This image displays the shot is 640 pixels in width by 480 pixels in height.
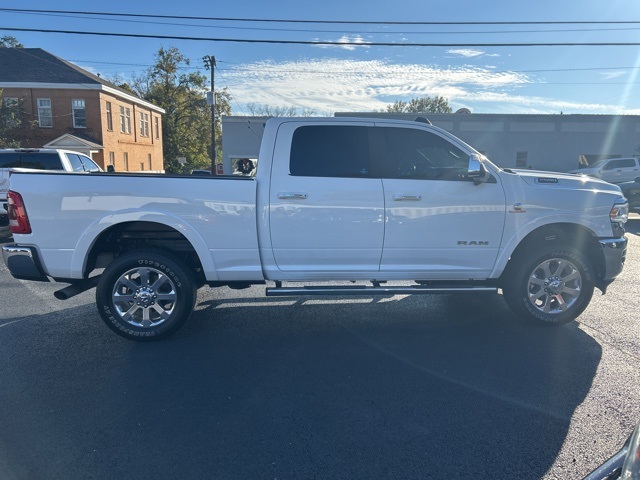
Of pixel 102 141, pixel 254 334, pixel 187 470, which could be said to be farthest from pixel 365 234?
pixel 102 141

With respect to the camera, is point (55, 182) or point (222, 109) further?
point (222, 109)

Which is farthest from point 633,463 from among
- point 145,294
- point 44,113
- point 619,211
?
point 44,113

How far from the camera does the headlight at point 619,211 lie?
15.9 feet

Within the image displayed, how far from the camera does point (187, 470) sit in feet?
8.70

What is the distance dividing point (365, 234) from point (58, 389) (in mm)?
2956

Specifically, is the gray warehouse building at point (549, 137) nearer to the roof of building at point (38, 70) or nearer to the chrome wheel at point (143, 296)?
the roof of building at point (38, 70)

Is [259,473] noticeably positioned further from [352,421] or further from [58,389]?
[58,389]

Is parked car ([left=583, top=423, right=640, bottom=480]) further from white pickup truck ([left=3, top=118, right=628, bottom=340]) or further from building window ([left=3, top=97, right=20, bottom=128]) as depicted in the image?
building window ([left=3, top=97, right=20, bottom=128])

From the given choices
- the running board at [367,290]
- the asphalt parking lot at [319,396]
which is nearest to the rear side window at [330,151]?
the running board at [367,290]

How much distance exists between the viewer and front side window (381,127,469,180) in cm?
468

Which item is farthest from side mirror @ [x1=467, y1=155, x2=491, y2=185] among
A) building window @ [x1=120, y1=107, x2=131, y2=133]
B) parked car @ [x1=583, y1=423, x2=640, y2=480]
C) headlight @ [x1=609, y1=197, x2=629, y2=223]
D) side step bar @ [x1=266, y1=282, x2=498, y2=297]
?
building window @ [x1=120, y1=107, x2=131, y2=133]

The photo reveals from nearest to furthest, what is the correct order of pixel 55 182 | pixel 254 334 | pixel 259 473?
pixel 259 473
pixel 55 182
pixel 254 334

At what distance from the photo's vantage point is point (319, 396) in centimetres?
348

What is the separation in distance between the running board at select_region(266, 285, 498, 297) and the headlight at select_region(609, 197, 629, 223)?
4.81ft
